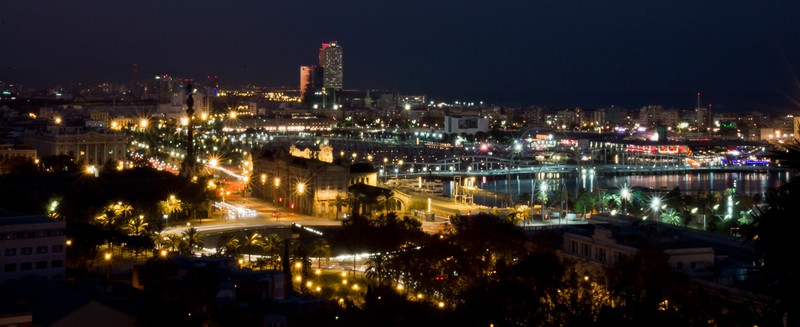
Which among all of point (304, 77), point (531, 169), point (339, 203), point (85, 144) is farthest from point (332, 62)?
point (339, 203)

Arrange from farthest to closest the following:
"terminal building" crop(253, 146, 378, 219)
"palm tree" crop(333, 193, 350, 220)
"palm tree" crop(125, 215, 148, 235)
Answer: "terminal building" crop(253, 146, 378, 219), "palm tree" crop(333, 193, 350, 220), "palm tree" crop(125, 215, 148, 235)

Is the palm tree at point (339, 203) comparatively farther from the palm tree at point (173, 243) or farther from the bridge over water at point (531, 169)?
the bridge over water at point (531, 169)

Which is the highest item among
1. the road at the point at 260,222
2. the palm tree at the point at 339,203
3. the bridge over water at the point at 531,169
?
the bridge over water at the point at 531,169

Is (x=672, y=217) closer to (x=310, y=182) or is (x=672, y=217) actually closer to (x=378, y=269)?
(x=310, y=182)

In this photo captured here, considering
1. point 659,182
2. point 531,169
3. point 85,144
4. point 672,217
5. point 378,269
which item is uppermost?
point 85,144

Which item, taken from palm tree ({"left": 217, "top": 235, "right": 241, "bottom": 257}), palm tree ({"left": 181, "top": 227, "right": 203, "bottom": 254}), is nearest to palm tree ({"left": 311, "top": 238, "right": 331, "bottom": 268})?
palm tree ({"left": 217, "top": 235, "right": 241, "bottom": 257})

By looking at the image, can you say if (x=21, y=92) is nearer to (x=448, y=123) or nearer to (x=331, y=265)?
(x=448, y=123)

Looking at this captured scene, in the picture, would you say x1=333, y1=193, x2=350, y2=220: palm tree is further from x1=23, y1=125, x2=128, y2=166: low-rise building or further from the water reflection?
the water reflection

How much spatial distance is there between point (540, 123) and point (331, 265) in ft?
263

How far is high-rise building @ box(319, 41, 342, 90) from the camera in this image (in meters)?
116

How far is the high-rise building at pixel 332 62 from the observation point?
381ft

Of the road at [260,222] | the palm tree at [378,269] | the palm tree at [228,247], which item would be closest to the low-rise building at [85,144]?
the road at [260,222]

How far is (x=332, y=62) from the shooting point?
117000mm

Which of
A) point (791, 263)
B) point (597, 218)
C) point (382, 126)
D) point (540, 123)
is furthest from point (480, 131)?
point (791, 263)
